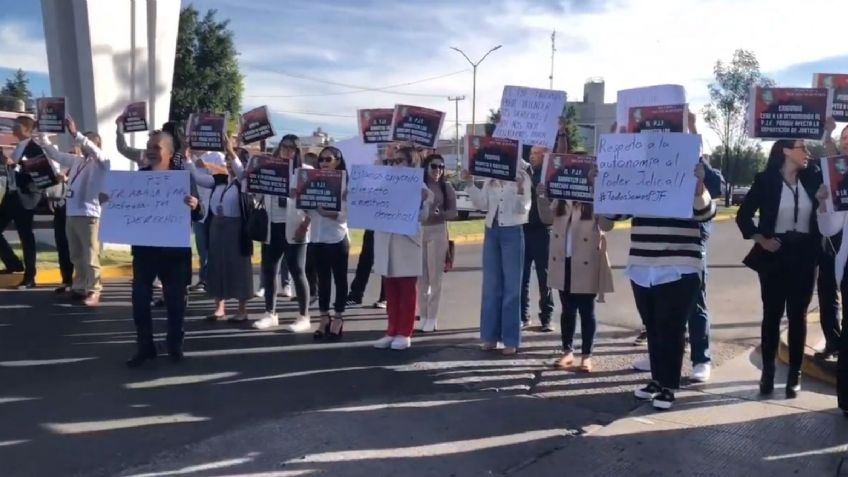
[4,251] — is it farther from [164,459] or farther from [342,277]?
[164,459]

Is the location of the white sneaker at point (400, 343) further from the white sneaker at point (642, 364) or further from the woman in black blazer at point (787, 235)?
the woman in black blazer at point (787, 235)

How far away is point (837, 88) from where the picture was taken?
6.48 m

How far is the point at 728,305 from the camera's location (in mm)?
9719

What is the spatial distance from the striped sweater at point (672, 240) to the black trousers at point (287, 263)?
12.0 feet

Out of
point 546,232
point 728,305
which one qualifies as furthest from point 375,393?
point 728,305

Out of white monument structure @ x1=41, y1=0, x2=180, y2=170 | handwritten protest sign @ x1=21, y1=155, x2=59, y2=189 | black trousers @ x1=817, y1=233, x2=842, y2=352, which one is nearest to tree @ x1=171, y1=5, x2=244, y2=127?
white monument structure @ x1=41, y1=0, x2=180, y2=170

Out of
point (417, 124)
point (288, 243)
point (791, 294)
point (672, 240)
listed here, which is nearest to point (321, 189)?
point (288, 243)

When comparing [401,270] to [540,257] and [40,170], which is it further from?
[40,170]

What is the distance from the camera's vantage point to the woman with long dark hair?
736cm

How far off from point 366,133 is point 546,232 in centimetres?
220

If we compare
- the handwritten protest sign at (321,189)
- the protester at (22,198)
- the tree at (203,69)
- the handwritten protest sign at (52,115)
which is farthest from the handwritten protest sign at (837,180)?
the tree at (203,69)

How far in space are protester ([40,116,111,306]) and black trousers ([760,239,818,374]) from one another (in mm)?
6818

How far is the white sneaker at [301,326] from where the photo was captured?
306 inches

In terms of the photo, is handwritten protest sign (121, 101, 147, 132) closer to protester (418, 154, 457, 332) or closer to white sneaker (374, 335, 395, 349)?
protester (418, 154, 457, 332)
